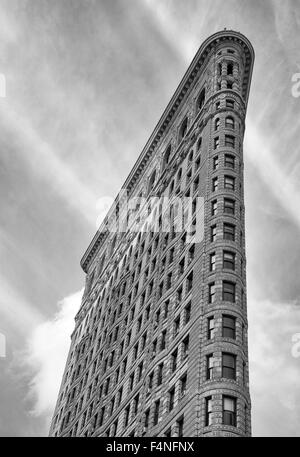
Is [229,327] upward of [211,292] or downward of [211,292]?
downward

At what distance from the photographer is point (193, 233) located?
65.0 meters

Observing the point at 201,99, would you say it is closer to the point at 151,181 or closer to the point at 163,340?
the point at 151,181

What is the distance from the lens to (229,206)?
2509 inches

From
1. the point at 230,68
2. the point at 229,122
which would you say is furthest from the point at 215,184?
the point at 230,68

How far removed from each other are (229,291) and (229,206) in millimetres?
12138

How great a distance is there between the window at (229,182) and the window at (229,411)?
26257 millimetres

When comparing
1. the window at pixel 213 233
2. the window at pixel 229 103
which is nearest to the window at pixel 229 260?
the window at pixel 213 233

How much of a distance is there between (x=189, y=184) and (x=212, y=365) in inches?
1227

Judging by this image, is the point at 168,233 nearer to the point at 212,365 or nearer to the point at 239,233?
the point at 239,233

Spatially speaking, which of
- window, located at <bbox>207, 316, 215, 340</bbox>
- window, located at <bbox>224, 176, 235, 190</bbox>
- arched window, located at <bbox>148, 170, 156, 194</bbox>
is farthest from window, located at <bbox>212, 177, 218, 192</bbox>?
arched window, located at <bbox>148, 170, 156, 194</bbox>

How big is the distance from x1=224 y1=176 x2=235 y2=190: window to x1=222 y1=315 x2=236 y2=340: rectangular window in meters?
18.3

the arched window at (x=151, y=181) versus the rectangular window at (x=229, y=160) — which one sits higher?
the arched window at (x=151, y=181)

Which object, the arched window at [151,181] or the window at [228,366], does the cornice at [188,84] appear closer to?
the arched window at [151,181]

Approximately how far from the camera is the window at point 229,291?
5381 cm
